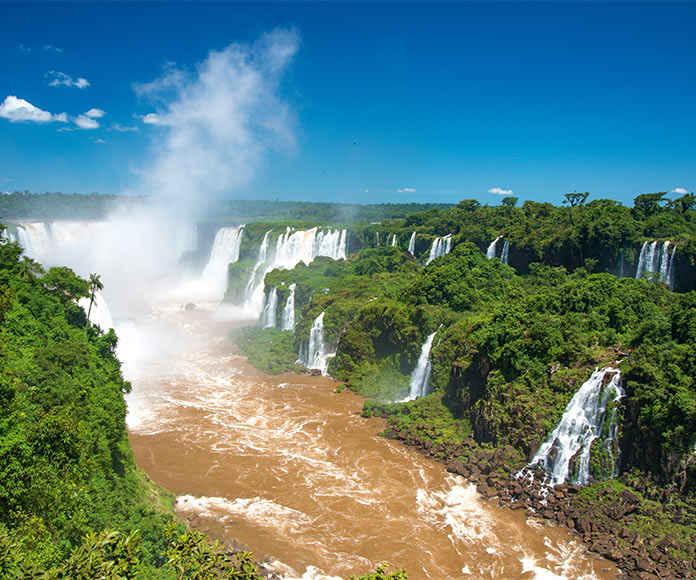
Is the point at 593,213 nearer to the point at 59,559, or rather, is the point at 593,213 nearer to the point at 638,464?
the point at 638,464

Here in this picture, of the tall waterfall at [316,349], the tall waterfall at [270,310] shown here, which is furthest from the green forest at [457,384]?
the tall waterfall at [270,310]

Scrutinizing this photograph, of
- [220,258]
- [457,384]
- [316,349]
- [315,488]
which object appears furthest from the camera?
[220,258]

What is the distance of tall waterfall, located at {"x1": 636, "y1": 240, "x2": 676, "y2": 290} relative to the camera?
3058cm

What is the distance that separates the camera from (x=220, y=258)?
62094 millimetres

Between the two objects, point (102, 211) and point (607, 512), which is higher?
point (102, 211)

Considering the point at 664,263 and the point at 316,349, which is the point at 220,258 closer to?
the point at 316,349

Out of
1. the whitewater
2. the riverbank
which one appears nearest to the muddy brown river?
the whitewater

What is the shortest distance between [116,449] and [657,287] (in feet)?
85.4

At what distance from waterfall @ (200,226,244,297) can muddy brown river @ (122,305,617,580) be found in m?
30.2

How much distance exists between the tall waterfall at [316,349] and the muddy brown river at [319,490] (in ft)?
8.25

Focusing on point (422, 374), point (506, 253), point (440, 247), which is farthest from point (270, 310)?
point (506, 253)

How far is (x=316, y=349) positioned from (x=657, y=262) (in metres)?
21.9

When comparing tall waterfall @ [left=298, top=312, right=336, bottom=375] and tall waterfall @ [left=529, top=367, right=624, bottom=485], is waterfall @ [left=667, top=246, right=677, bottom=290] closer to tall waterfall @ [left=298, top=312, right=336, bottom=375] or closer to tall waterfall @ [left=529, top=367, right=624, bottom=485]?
tall waterfall @ [left=529, top=367, right=624, bottom=485]

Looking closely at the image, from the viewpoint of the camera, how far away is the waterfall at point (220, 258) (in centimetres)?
6022
